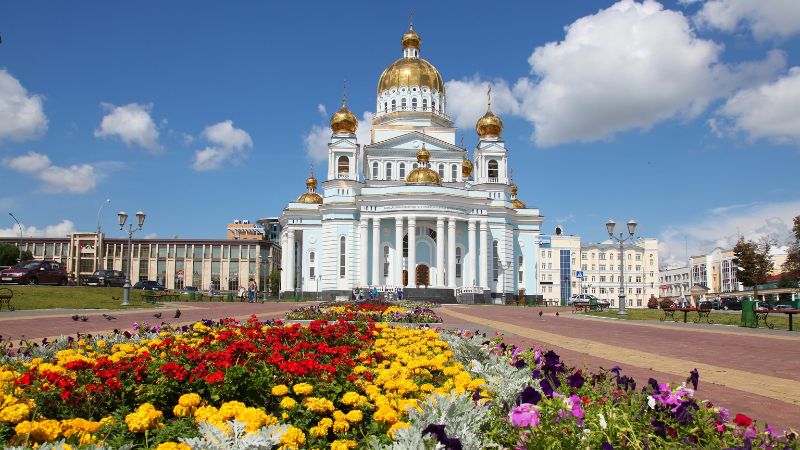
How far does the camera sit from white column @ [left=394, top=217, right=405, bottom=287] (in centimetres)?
5744

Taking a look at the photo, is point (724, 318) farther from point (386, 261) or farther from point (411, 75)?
point (411, 75)

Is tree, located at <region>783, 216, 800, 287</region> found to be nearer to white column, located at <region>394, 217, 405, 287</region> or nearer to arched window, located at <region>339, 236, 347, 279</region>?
white column, located at <region>394, 217, 405, 287</region>

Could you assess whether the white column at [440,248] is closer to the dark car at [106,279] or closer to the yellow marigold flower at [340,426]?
the dark car at [106,279]

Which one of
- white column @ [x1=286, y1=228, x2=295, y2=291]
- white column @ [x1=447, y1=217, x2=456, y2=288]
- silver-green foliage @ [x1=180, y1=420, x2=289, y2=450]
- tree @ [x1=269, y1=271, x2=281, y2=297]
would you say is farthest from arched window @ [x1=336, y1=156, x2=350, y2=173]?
silver-green foliage @ [x1=180, y1=420, x2=289, y2=450]

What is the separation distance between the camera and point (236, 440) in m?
3.89

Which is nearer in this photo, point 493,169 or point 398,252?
point 398,252

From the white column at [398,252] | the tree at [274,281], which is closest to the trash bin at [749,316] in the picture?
the white column at [398,252]

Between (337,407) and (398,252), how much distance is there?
5149 centimetres

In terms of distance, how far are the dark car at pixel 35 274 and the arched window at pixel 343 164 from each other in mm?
28063

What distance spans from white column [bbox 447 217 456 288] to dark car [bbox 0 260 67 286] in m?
33.1

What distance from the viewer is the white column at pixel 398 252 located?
57438 millimetres

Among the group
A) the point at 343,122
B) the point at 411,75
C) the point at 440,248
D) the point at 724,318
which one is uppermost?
the point at 411,75

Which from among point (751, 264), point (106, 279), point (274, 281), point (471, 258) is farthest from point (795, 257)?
point (274, 281)

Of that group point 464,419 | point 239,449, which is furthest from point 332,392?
point 239,449
